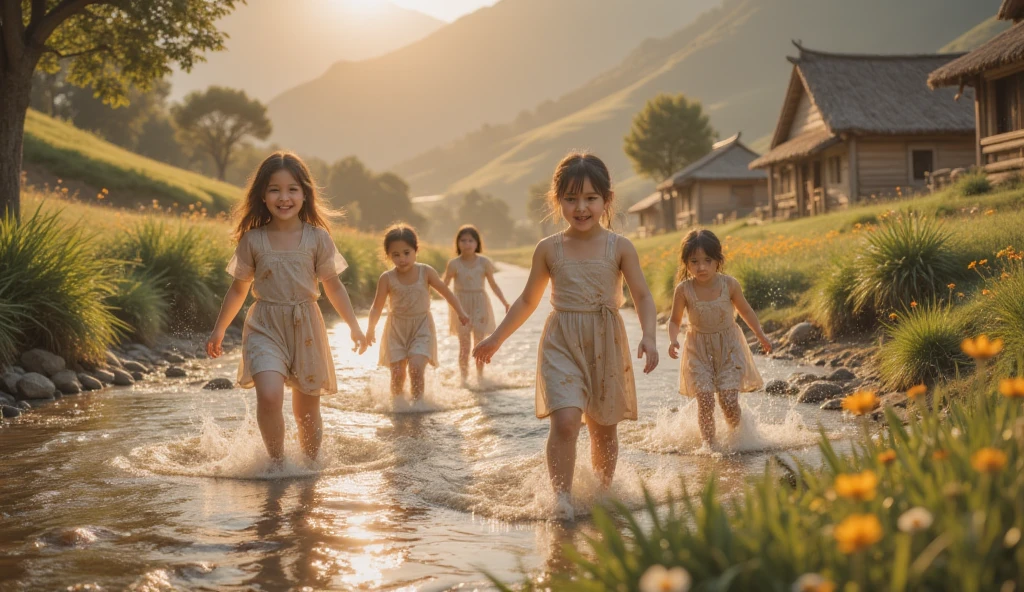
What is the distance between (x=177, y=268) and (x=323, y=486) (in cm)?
947

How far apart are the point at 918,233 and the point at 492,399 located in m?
5.42

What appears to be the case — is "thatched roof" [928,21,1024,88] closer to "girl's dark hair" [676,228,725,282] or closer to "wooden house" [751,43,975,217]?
"wooden house" [751,43,975,217]

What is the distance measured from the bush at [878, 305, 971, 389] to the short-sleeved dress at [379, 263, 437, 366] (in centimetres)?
454

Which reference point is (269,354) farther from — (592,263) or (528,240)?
(528,240)


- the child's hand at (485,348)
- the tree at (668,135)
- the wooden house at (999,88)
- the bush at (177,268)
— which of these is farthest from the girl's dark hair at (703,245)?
the tree at (668,135)

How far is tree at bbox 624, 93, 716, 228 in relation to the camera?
7300 centimetres

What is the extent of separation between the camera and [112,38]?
16.3 meters

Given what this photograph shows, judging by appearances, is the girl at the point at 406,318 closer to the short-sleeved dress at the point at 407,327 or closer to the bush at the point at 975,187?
the short-sleeved dress at the point at 407,327

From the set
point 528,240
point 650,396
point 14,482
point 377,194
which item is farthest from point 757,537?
point 528,240

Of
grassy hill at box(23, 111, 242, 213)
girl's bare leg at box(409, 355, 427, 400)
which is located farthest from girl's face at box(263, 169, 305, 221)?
grassy hill at box(23, 111, 242, 213)

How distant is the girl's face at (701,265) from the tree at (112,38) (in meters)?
11.0

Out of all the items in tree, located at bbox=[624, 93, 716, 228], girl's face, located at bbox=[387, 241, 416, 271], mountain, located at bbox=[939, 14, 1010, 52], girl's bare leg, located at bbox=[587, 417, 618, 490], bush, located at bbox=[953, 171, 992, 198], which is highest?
mountain, located at bbox=[939, 14, 1010, 52]

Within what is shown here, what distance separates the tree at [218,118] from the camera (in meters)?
72.4

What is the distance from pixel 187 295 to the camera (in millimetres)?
14047
